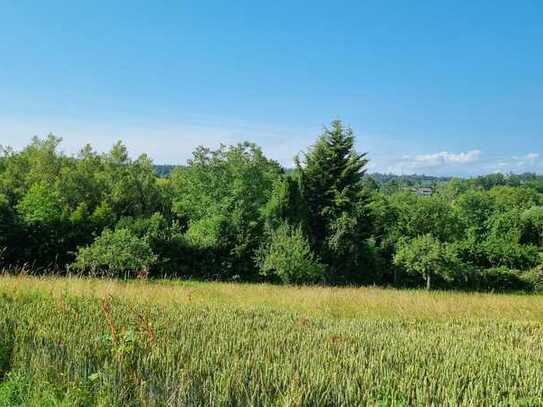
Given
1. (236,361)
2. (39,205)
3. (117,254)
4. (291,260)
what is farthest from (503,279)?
(236,361)

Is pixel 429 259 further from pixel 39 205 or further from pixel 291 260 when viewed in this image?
pixel 39 205

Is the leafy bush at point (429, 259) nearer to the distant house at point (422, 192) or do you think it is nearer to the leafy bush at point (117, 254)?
the leafy bush at point (117, 254)

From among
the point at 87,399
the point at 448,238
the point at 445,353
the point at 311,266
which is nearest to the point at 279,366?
the point at 87,399

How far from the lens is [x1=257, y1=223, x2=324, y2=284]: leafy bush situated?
2438 cm

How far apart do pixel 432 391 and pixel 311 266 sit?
69.1ft

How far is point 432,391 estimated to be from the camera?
3.83 meters

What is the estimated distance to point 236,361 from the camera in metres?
4.30

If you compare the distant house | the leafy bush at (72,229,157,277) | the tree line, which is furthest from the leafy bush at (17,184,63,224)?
the distant house

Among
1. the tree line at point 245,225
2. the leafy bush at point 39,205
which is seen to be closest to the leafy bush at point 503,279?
the tree line at point 245,225

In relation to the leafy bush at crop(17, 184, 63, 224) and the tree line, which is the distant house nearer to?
the tree line

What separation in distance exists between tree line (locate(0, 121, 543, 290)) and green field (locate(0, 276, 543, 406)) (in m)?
10.5

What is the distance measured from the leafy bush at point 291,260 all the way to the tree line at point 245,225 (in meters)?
0.06

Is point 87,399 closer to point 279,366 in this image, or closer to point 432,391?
point 279,366

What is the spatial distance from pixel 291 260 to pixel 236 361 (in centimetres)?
2018
